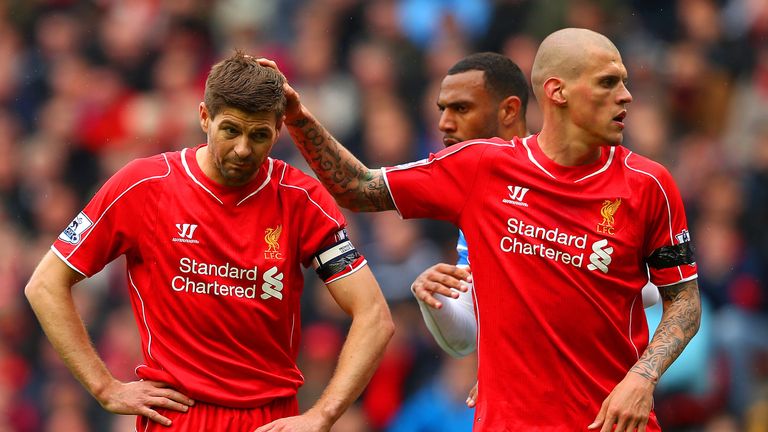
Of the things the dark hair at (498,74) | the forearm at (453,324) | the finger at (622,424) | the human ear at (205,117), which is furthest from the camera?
the dark hair at (498,74)

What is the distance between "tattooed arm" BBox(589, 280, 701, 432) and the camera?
19.3 ft

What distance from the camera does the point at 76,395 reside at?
11773 mm

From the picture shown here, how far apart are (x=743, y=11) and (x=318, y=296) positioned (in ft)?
13.8

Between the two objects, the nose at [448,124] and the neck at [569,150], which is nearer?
the neck at [569,150]

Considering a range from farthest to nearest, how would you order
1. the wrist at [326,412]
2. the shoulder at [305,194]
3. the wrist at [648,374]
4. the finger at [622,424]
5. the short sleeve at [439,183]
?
1. the short sleeve at [439,183]
2. the shoulder at [305,194]
3. the wrist at [326,412]
4. the wrist at [648,374]
5. the finger at [622,424]

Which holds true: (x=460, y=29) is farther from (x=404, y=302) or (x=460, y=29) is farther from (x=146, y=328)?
(x=146, y=328)

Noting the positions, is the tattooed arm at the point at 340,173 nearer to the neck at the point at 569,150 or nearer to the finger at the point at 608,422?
the neck at the point at 569,150

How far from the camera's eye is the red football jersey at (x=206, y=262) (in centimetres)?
614

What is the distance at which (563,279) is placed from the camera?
20.4 ft

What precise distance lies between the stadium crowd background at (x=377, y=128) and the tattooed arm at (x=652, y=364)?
3.72 m

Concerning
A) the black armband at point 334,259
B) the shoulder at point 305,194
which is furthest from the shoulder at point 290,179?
the black armband at point 334,259

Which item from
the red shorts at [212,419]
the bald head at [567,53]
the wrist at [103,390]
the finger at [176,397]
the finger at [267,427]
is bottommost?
the finger at [267,427]

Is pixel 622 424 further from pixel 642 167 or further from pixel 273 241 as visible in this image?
pixel 273 241

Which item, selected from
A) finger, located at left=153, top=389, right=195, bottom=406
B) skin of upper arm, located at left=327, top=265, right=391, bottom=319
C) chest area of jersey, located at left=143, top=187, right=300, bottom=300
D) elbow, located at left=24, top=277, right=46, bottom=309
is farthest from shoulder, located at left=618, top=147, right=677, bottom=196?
elbow, located at left=24, top=277, right=46, bottom=309
